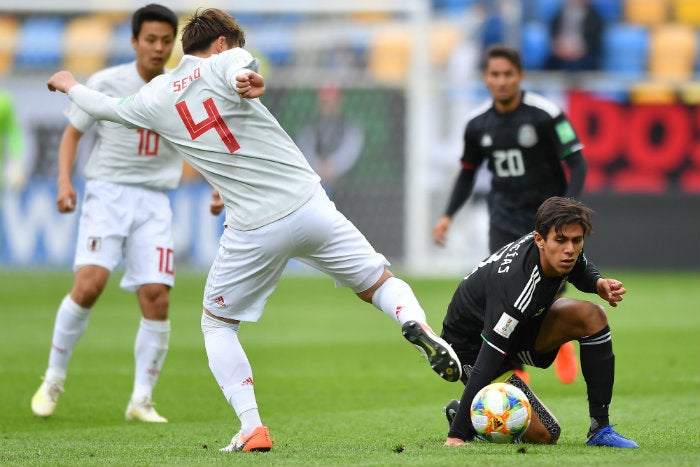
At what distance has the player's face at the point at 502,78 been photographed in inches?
311

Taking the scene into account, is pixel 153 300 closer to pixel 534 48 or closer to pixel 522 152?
pixel 522 152

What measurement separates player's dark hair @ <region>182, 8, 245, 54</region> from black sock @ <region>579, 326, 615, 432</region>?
2.08 m

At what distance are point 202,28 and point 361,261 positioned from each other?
4.06ft

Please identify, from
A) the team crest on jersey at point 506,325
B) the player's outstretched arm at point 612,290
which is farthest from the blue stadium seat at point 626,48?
the team crest on jersey at point 506,325

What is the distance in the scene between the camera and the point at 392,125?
18.2 m

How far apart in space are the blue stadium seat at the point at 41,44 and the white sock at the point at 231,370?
13206mm

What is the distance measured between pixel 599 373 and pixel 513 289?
559 mm

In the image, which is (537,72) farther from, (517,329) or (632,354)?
(517,329)

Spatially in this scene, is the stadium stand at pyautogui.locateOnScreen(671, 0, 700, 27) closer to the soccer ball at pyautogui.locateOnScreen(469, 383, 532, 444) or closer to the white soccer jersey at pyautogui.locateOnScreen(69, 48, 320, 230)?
the soccer ball at pyautogui.locateOnScreen(469, 383, 532, 444)

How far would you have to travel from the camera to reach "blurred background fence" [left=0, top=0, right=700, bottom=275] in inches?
684

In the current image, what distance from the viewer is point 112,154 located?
7.45 meters

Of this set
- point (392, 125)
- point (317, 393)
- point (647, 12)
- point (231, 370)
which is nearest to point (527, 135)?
point (317, 393)

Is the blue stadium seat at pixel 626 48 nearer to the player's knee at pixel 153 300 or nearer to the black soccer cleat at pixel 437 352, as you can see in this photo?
the player's knee at pixel 153 300

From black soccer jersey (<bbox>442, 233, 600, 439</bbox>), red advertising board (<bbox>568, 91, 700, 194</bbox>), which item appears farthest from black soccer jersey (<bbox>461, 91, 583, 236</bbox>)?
red advertising board (<bbox>568, 91, 700, 194</bbox>)
